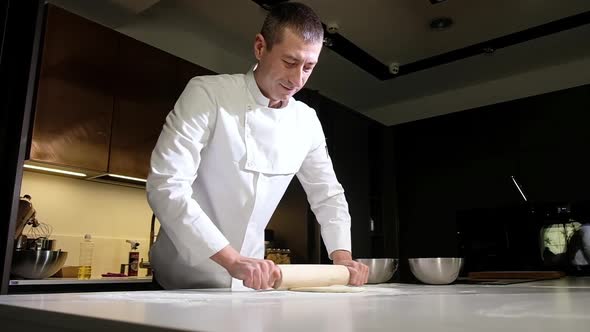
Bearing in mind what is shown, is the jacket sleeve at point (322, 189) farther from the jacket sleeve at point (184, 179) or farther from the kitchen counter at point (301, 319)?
the kitchen counter at point (301, 319)

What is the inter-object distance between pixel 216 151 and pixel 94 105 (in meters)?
1.18

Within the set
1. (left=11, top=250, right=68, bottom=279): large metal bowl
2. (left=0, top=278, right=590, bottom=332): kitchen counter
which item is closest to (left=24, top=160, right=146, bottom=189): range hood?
(left=11, top=250, right=68, bottom=279): large metal bowl

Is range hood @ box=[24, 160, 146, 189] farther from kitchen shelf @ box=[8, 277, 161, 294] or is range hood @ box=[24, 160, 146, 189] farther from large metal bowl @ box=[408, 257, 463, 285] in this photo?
large metal bowl @ box=[408, 257, 463, 285]

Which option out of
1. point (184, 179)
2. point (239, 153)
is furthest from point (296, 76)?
point (184, 179)

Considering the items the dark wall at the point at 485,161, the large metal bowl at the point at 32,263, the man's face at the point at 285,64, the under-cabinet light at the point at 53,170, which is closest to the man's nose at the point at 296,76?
the man's face at the point at 285,64

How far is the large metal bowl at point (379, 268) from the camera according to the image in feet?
4.01

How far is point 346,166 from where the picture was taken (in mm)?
3100

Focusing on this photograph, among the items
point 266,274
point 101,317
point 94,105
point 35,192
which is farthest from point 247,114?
point 35,192

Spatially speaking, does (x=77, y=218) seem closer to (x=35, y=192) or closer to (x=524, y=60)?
(x=35, y=192)

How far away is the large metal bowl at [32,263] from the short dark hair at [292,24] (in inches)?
49.3

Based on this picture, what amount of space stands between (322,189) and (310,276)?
0.60 m

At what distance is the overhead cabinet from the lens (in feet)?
6.60

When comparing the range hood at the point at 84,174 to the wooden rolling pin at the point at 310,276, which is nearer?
the wooden rolling pin at the point at 310,276

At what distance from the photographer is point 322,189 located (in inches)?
59.1
